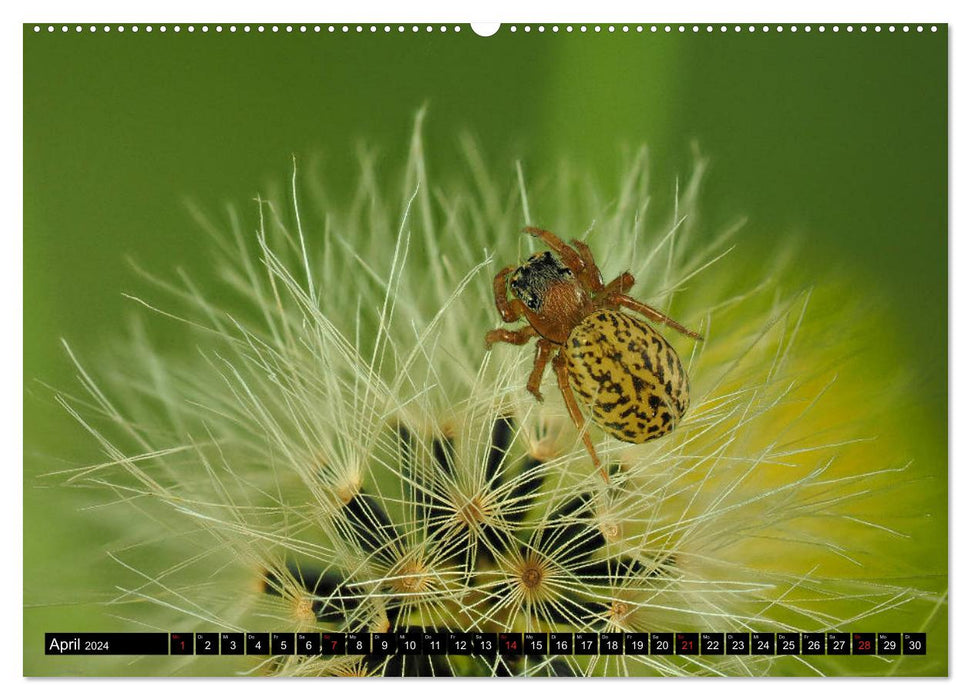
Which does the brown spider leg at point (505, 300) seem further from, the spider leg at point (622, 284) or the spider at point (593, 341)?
the spider leg at point (622, 284)

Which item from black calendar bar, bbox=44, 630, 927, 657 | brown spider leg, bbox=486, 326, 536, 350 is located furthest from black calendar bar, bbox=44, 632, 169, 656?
brown spider leg, bbox=486, 326, 536, 350

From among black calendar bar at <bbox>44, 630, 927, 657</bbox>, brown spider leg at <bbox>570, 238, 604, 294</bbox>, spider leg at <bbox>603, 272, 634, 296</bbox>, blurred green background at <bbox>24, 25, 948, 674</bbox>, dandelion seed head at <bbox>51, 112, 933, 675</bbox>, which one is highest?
blurred green background at <bbox>24, 25, 948, 674</bbox>

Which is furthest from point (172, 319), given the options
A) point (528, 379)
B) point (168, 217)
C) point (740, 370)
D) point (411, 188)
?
point (740, 370)

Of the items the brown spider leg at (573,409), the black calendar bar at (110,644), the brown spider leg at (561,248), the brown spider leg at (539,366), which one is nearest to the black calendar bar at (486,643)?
the black calendar bar at (110,644)

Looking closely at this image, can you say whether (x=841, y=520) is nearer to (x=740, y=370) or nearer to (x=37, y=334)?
(x=740, y=370)

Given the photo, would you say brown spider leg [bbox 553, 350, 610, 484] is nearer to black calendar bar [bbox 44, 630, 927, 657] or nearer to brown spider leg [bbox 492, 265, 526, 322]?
brown spider leg [bbox 492, 265, 526, 322]

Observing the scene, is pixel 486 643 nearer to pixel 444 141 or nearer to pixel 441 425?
pixel 441 425

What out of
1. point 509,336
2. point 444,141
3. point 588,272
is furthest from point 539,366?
point 444,141
